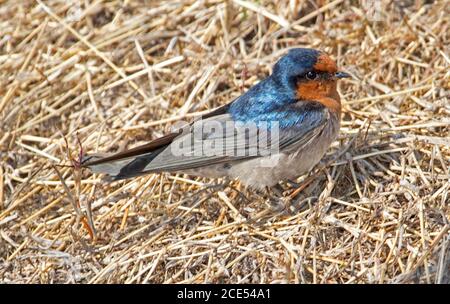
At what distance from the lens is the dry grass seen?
4070mm

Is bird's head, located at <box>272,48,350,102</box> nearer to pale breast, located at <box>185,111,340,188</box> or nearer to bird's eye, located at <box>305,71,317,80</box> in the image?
bird's eye, located at <box>305,71,317,80</box>

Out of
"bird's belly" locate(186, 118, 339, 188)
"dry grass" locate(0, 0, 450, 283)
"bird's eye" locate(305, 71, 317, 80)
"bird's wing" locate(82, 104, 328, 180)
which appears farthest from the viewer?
"bird's eye" locate(305, 71, 317, 80)

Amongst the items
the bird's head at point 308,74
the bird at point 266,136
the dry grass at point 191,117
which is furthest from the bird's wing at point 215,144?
the dry grass at point 191,117

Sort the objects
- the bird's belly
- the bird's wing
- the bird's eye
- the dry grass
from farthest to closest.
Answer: the bird's eye
the bird's belly
the bird's wing
the dry grass

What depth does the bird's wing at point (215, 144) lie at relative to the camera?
434cm

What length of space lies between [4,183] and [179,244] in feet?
4.35

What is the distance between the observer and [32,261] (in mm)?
4285

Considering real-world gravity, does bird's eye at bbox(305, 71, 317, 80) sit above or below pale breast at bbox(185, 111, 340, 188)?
above

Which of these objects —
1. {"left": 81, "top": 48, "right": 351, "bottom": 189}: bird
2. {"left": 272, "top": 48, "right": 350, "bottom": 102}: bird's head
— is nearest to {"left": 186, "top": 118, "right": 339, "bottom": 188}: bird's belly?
{"left": 81, "top": 48, "right": 351, "bottom": 189}: bird

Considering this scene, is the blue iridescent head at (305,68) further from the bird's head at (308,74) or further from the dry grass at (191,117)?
the dry grass at (191,117)

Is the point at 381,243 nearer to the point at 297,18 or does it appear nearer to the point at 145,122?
the point at 145,122

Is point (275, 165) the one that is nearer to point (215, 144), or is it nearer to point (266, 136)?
point (266, 136)

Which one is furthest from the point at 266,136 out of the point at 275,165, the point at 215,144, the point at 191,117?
the point at 191,117
